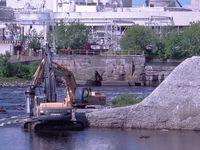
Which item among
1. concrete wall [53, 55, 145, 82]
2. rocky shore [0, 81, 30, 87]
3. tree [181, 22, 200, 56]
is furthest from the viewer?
tree [181, 22, 200, 56]

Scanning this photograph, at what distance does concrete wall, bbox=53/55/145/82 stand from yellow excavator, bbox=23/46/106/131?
58868 millimetres

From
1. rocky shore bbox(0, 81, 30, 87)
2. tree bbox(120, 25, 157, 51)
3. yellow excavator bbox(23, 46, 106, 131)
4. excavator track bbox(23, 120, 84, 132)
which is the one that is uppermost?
yellow excavator bbox(23, 46, 106, 131)

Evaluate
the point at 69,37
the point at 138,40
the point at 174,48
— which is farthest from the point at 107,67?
the point at 69,37

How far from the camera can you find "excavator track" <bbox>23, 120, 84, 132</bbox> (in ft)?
115

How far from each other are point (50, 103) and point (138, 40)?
88155 millimetres

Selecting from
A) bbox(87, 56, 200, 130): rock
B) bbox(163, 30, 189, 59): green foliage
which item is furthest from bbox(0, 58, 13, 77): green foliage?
bbox(87, 56, 200, 130): rock

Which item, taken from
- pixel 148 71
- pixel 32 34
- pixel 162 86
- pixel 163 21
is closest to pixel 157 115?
pixel 162 86

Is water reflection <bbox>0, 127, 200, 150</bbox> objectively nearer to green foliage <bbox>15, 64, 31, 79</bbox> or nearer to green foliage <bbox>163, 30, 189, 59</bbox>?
green foliage <bbox>15, 64, 31, 79</bbox>

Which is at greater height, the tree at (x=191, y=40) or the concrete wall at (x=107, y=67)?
the tree at (x=191, y=40)

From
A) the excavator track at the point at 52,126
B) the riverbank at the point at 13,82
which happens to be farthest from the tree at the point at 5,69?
the excavator track at the point at 52,126

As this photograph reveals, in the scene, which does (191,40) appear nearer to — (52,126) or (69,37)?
(69,37)

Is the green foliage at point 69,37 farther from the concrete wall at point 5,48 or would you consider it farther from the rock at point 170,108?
the rock at point 170,108

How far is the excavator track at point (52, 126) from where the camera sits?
3519cm

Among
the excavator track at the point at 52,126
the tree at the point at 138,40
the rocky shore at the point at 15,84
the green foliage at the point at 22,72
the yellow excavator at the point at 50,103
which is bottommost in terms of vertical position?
the rocky shore at the point at 15,84
